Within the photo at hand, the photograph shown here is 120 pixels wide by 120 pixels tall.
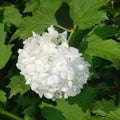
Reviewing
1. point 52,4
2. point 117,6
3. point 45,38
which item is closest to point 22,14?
point 52,4

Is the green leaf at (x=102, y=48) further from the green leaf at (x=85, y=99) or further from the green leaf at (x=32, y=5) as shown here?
the green leaf at (x=32, y=5)

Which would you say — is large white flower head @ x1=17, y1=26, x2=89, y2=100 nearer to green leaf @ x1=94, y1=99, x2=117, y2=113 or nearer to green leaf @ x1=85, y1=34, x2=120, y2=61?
green leaf @ x1=85, y1=34, x2=120, y2=61

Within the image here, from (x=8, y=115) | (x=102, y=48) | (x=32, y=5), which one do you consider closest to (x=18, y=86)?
(x=8, y=115)

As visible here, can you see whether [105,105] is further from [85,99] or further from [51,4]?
[51,4]

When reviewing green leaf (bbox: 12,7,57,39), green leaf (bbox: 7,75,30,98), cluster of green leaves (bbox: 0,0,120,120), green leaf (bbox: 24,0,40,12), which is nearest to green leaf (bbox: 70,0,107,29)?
cluster of green leaves (bbox: 0,0,120,120)

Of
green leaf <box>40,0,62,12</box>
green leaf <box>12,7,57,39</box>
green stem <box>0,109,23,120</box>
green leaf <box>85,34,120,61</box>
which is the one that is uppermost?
green leaf <box>40,0,62,12</box>

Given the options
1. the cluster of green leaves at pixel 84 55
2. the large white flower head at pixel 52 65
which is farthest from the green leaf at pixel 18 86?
the large white flower head at pixel 52 65
